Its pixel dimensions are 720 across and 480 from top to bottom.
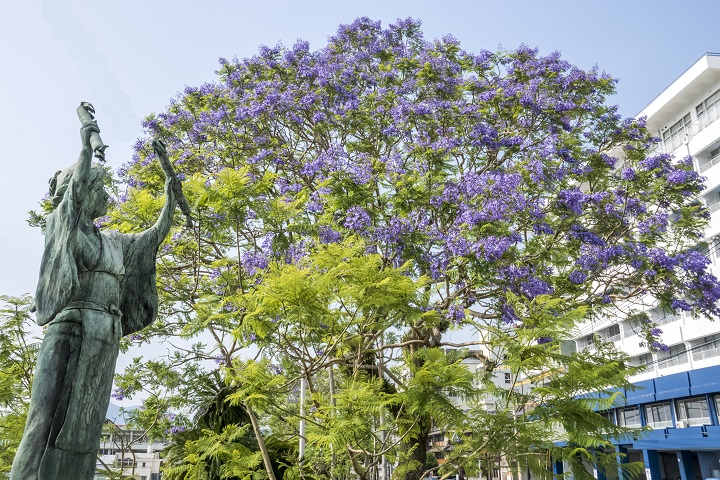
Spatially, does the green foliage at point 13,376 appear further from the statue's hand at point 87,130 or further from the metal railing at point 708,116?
the metal railing at point 708,116

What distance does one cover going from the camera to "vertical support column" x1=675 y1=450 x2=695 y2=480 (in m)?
23.5

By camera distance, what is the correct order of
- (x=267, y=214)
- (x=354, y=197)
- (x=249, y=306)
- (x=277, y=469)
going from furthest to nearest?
(x=277, y=469) → (x=354, y=197) → (x=267, y=214) → (x=249, y=306)

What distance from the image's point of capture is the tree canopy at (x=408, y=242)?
8.31 meters

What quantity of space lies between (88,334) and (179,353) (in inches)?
363

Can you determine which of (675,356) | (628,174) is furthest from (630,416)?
(628,174)

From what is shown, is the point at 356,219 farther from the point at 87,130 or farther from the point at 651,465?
the point at 651,465

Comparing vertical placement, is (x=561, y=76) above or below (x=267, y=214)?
above

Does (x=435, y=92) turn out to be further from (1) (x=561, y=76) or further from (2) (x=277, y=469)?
(2) (x=277, y=469)

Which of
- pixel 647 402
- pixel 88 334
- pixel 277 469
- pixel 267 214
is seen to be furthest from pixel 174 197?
pixel 647 402

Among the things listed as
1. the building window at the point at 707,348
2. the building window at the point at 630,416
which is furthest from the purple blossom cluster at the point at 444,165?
the building window at the point at 630,416

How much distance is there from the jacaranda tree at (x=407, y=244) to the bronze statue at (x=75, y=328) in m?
3.85

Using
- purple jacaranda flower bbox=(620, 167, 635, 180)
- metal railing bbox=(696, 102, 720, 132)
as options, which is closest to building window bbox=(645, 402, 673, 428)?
metal railing bbox=(696, 102, 720, 132)

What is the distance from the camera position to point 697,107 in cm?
2681

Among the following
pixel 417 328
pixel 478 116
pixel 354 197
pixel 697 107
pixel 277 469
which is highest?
pixel 697 107
